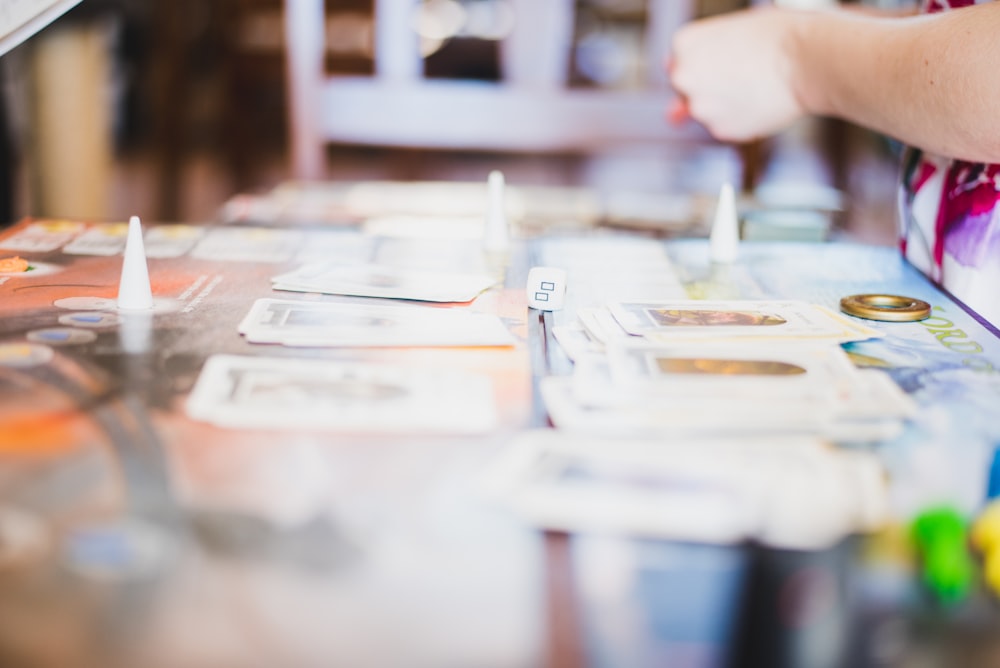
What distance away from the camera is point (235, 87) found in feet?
14.3

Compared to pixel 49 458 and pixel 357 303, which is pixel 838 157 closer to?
pixel 357 303

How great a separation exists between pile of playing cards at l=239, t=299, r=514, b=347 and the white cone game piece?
0.32m

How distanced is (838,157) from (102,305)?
4.83m

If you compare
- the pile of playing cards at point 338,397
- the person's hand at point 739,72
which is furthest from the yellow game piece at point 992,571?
the person's hand at point 739,72

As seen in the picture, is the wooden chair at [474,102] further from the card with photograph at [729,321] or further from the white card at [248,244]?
the card with photograph at [729,321]

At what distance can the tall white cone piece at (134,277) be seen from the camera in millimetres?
886

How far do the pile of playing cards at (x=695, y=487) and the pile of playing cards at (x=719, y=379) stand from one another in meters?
0.03

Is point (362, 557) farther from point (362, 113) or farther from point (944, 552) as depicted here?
point (362, 113)

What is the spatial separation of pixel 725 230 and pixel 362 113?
1257 millimetres

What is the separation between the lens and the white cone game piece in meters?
1.24

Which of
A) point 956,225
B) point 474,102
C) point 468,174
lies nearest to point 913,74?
point 956,225


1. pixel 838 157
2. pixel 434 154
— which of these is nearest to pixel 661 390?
pixel 434 154

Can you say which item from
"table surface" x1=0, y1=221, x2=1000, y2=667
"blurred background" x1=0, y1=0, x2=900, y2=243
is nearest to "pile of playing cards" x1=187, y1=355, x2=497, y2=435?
"table surface" x1=0, y1=221, x2=1000, y2=667

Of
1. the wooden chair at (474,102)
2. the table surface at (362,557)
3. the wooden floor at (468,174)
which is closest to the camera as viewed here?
the table surface at (362,557)
